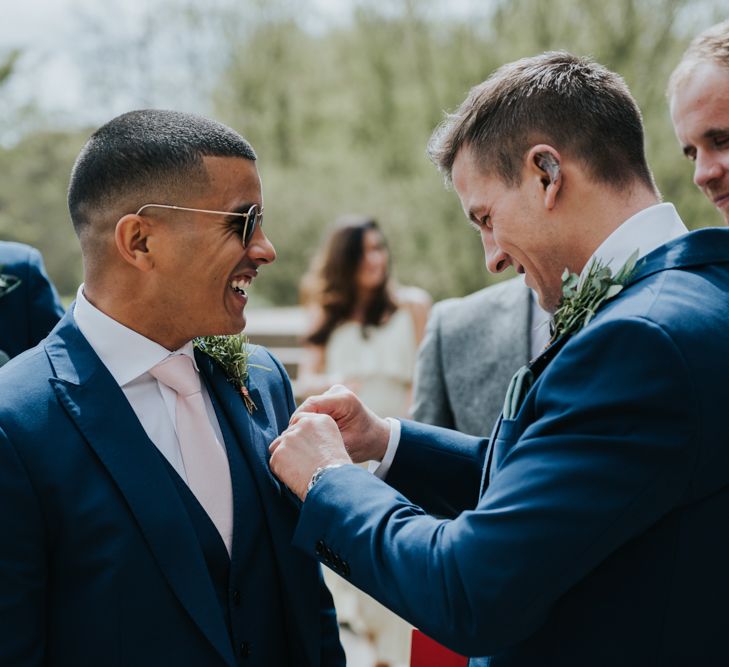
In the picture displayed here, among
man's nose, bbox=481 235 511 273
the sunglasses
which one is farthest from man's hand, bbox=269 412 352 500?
man's nose, bbox=481 235 511 273

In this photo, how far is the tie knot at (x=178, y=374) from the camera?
224 centimetres

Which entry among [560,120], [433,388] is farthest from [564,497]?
[433,388]

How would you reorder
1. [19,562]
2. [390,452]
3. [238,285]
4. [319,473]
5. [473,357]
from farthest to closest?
[473,357] → [390,452] → [238,285] → [319,473] → [19,562]

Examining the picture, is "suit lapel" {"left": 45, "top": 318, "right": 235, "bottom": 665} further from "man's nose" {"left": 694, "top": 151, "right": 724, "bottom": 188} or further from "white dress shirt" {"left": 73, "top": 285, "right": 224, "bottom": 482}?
"man's nose" {"left": 694, "top": 151, "right": 724, "bottom": 188}

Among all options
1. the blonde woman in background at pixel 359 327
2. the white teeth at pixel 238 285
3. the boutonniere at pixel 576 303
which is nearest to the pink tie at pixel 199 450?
the white teeth at pixel 238 285

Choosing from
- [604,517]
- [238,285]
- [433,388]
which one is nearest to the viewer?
[604,517]

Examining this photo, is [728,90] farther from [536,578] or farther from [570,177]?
[536,578]

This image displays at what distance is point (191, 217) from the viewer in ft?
7.28

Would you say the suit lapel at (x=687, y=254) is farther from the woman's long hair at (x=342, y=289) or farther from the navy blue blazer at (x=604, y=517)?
the woman's long hair at (x=342, y=289)

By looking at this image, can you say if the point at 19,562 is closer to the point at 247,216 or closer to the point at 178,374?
the point at 178,374

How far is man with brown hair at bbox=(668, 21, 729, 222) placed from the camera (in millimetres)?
3096

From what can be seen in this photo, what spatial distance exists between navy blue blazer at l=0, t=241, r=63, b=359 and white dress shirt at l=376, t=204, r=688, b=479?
2007 mm

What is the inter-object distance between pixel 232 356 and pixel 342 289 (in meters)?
4.27

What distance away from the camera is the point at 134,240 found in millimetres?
2203
